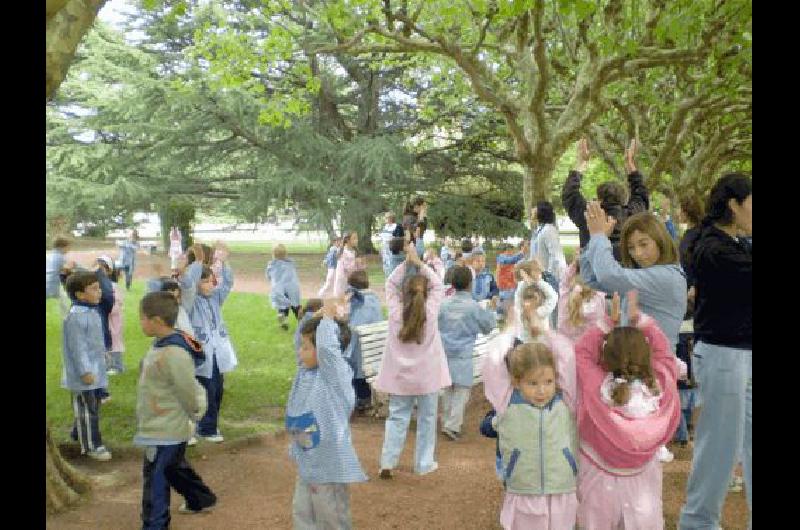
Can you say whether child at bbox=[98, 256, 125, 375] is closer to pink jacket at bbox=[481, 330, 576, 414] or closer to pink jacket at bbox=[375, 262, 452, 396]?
pink jacket at bbox=[375, 262, 452, 396]

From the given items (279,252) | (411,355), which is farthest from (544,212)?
(279,252)

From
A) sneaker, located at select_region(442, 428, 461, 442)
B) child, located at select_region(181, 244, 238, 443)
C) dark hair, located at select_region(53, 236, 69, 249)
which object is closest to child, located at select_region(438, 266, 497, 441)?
sneaker, located at select_region(442, 428, 461, 442)

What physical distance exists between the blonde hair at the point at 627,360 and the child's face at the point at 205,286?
14.0 feet

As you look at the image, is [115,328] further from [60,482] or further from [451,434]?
[451,434]

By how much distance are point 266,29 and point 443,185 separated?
9850 millimetres

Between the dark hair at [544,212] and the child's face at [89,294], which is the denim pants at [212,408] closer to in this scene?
the child's face at [89,294]

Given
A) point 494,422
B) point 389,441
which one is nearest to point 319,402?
point 494,422

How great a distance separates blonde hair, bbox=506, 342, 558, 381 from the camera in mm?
3635

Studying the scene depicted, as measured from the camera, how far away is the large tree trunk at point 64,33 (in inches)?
180

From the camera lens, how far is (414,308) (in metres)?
5.93

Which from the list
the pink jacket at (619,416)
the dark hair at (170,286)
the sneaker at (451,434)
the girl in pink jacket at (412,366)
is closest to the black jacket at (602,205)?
the girl in pink jacket at (412,366)

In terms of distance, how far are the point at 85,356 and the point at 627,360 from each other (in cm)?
475

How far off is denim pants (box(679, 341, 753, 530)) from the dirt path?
34.5 inches
